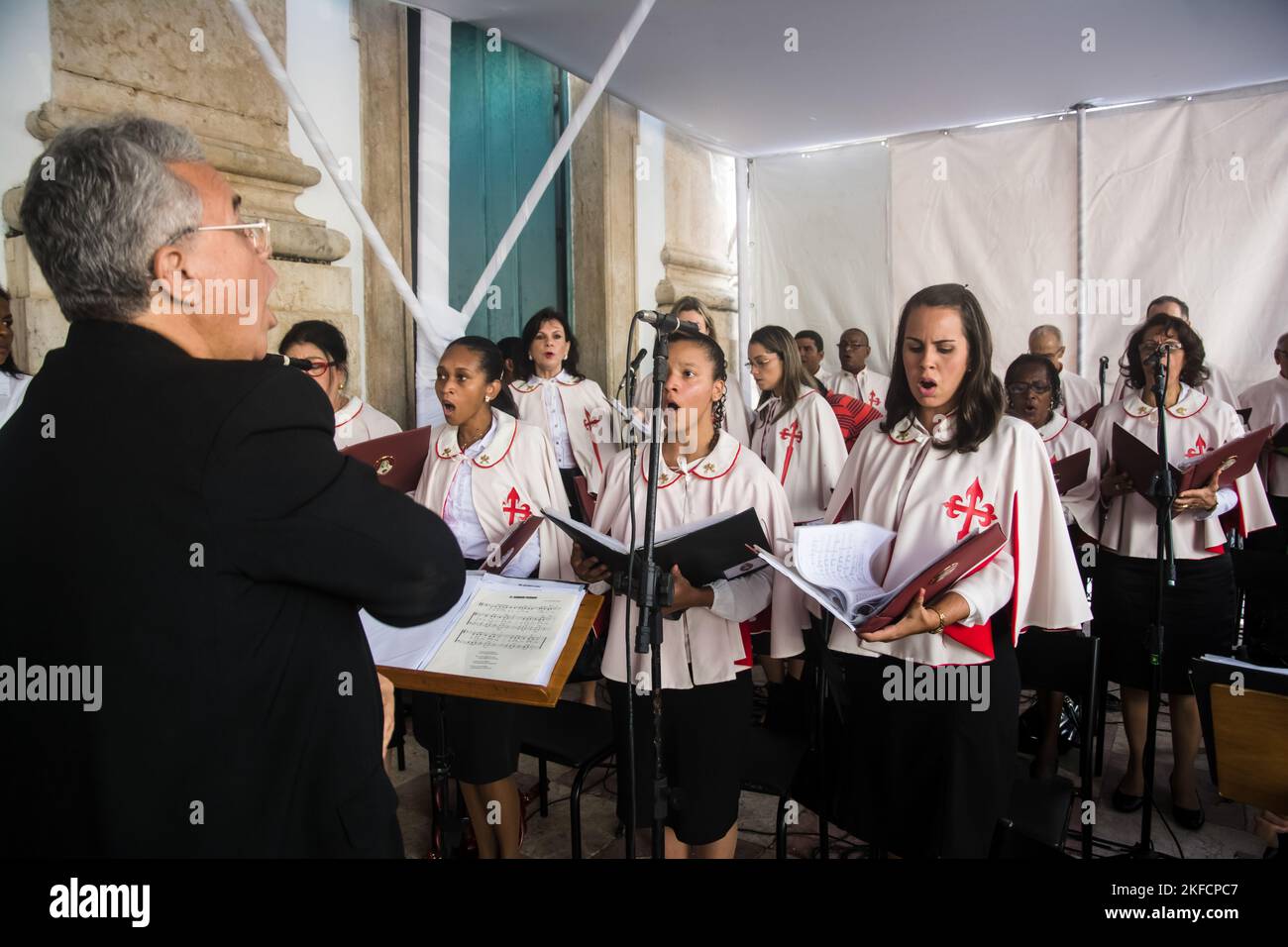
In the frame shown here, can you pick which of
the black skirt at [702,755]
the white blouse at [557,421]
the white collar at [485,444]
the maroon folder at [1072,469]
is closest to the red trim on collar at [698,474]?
the black skirt at [702,755]

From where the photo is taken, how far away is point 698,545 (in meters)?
2.17

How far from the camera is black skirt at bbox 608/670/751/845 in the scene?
2475mm

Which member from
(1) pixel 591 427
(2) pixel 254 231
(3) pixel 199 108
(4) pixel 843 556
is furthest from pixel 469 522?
(3) pixel 199 108

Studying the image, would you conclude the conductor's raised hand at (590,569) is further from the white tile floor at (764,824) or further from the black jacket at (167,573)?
the white tile floor at (764,824)

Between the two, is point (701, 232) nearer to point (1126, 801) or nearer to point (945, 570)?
point (1126, 801)

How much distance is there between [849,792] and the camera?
2473 mm

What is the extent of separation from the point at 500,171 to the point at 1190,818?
19.3ft

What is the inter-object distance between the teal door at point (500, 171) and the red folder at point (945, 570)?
4.81 m

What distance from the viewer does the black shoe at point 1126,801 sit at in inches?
141

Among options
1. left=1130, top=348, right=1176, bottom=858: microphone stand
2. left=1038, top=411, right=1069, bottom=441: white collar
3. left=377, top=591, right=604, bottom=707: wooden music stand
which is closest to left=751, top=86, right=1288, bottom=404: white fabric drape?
left=1038, top=411, right=1069, bottom=441: white collar

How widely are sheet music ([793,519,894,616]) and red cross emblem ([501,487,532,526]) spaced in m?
1.38

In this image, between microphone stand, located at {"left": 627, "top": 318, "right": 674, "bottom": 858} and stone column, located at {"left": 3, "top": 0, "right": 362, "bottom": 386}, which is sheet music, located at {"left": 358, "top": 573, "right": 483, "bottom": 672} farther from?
stone column, located at {"left": 3, "top": 0, "right": 362, "bottom": 386}
